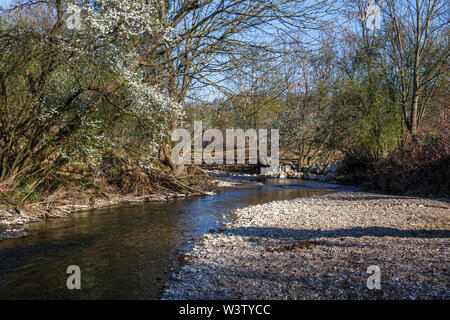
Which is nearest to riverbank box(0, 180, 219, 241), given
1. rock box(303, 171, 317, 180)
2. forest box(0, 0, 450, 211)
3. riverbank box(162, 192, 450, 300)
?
forest box(0, 0, 450, 211)

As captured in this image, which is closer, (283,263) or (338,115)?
(283,263)

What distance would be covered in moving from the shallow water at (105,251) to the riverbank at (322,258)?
0.54 m

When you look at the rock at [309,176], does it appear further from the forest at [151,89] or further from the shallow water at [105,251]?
the shallow water at [105,251]

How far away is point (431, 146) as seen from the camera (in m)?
13.0

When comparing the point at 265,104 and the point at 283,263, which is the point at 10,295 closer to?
the point at 283,263

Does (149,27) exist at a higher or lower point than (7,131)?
higher

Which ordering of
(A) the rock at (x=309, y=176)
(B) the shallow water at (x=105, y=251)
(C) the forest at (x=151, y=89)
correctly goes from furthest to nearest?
(A) the rock at (x=309, y=176) → (C) the forest at (x=151, y=89) → (B) the shallow water at (x=105, y=251)

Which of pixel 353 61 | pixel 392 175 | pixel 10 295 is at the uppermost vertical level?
pixel 353 61

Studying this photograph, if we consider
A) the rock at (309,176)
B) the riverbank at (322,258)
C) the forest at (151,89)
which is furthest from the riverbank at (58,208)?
the rock at (309,176)

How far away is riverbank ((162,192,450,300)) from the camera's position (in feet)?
12.8

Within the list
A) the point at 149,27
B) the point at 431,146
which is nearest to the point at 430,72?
the point at 431,146

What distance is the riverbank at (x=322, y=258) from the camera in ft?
12.8
